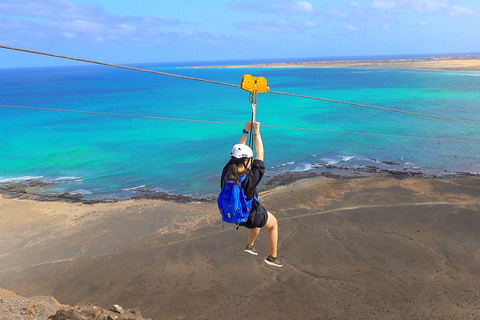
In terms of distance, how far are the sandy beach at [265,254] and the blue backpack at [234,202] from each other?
4.78 metres

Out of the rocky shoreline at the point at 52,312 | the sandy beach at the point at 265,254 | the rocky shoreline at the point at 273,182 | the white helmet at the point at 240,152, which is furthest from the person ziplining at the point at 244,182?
the rocky shoreline at the point at 273,182

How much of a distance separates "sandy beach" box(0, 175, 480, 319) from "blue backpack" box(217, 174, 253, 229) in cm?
478

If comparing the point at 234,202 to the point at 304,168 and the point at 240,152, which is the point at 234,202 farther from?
the point at 304,168

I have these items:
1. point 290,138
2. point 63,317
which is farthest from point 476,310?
point 290,138

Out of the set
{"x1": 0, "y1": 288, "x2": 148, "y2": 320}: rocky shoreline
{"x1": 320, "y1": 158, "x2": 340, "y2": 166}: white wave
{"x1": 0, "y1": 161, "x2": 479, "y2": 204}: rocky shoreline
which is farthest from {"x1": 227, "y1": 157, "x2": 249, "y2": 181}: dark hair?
{"x1": 320, "y1": 158, "x2": 340, "y2": 166}: white wave

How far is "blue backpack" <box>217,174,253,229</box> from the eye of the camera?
13.3ft

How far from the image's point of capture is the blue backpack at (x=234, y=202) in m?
4.06

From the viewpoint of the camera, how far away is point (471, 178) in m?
18.5

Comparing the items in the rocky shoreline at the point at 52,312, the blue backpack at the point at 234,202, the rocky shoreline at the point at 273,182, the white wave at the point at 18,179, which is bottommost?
the white wave at the point at 18,179

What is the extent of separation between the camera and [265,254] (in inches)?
420

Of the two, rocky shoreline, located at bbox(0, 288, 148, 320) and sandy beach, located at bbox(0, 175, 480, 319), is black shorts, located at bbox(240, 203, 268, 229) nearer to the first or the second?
rocky shoreline, located at bbox(0, 288, 148, 320)

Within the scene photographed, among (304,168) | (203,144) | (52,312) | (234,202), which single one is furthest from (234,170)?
(203,144)

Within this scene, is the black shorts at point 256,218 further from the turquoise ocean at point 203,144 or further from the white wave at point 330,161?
the white wave at point 330,161

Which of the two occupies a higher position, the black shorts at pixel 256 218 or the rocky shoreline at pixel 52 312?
the black shorts at pixel 256 218
